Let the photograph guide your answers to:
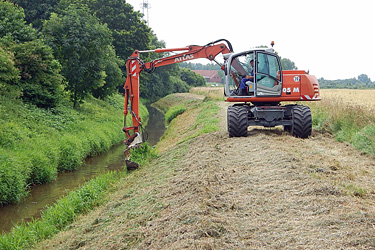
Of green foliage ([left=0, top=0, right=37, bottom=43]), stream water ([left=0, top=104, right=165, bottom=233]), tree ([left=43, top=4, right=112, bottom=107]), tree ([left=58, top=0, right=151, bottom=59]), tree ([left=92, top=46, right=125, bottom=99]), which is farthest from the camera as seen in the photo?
tree ([left=58, top=0, right=151, bottom=59])

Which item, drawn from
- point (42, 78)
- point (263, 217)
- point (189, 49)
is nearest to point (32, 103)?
point (42, 78)

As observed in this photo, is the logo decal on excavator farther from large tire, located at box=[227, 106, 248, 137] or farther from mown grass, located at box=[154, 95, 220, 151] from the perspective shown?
mown grass, located at box=[154, 95, 220, 151]

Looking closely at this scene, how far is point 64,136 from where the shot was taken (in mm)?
16406

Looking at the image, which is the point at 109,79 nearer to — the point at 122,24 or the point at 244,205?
the point at 122,24

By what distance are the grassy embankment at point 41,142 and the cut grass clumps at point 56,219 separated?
2.00 m

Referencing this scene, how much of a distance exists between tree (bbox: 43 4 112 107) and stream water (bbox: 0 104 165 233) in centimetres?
583

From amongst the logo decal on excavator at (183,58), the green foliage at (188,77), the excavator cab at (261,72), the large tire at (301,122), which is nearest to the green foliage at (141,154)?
the logo decal on excavator at (183,58)

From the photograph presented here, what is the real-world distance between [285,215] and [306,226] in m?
0.54

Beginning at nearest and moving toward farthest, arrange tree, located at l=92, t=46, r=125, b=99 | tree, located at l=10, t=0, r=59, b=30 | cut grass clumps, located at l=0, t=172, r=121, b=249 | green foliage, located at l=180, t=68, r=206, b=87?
cut grass clumps, located at l=0, t=172, r=121, b=249 < tree, located at l=92, t=46, r=125, b=99 < tree, located at l=10, t=0, r=59, b=30 < green foliage, located at l=180, t=68, r=206, b=87

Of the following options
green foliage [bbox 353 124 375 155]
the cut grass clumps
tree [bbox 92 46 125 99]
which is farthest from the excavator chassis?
tree [bbox 92 46 125 99]

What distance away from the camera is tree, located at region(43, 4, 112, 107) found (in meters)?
22.1

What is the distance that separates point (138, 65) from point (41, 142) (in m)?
4.66

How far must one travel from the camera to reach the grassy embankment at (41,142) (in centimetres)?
1103

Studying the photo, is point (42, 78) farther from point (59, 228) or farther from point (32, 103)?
point (59, 228)
